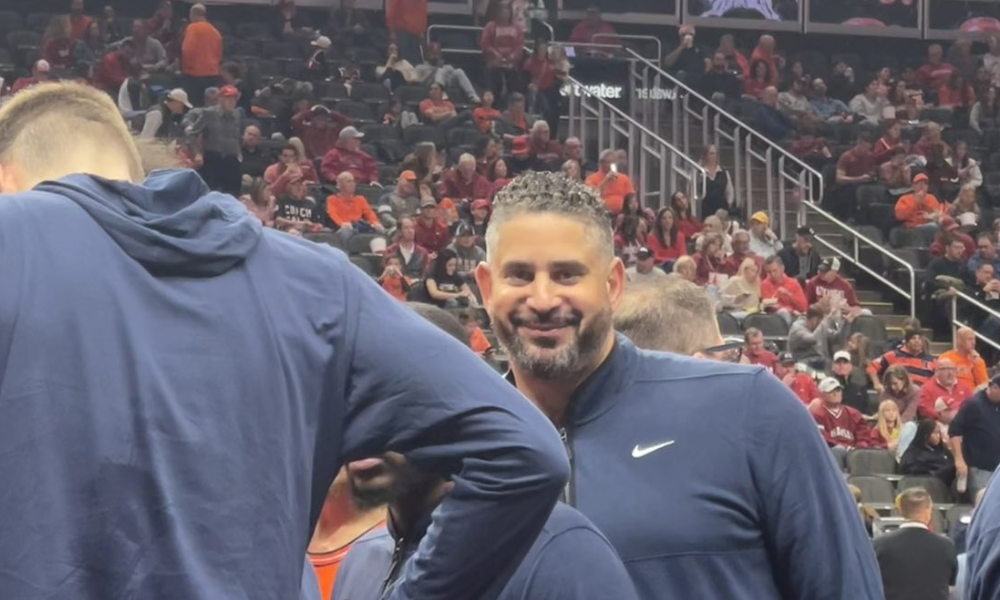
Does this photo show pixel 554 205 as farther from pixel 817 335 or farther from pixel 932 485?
pixel 817 335

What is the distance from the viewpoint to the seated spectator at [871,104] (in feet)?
71.4

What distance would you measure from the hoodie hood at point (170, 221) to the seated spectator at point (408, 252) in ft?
40.0

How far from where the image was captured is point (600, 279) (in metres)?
2.74

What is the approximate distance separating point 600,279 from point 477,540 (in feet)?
2.58

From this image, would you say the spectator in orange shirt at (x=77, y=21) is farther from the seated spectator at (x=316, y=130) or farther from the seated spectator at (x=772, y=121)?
the seated spectator at (x=772, y=121)

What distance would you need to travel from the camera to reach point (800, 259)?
54.9 ft

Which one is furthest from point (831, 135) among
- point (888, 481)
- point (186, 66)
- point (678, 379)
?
point (678, 379)

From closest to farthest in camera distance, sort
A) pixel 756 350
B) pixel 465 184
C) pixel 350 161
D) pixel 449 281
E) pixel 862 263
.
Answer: pixel 756 350 → pixel 449 281 → pixel 465 184 → pixel 350 161 → pixel 862 263

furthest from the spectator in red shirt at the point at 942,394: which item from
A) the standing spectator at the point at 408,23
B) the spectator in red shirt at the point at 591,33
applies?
the spectator in red shirt at the point at 591,33

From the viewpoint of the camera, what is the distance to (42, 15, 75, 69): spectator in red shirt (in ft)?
57.8

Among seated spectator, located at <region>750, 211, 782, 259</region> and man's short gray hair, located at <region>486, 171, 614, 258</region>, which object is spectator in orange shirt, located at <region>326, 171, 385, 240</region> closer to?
seated spectator, located at <region>750, 211, 782, 259</region>

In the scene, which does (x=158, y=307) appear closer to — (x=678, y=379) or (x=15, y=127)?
(x=15, y=127)

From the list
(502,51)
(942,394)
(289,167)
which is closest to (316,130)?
(289,167)

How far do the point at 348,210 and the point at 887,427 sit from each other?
487cm
